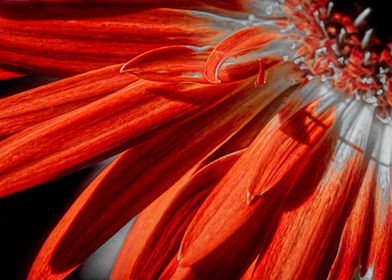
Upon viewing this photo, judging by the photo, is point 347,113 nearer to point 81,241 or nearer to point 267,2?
point 267,2

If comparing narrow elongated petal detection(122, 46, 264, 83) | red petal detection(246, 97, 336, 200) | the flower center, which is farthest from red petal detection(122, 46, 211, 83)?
the flower center

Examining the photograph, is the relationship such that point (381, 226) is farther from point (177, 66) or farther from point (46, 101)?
point (46, 101)

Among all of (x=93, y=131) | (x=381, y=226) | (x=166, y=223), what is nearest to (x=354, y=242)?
(x=381, y=226)

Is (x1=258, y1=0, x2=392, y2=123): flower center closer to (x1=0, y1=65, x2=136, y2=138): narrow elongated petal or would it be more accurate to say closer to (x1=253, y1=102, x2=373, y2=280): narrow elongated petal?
(x1=253, y1=102, x2=373, y2=280): narrow elongated petal

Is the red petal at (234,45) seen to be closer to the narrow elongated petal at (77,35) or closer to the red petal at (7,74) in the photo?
the narrow elongated petal at (77,35)

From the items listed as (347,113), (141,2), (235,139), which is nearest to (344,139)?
(347,113)

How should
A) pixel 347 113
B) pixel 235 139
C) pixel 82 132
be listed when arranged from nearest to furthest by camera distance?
pixel 82 132
pixel 235 139
pixel 347 113
